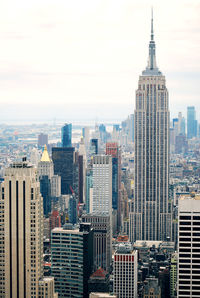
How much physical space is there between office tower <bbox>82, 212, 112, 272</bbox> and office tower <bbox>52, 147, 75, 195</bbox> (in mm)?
8550

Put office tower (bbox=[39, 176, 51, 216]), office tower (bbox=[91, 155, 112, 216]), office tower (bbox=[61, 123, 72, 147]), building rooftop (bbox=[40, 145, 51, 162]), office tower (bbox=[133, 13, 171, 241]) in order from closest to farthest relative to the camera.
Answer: office tower (bbox=[39, 176, 51, 216]), office tower (bbox=[61, 123, 72, 147]), office tower (bbox=[91, 155, 112, 216]), building rooftop (bbox=[40, 145, 51, 162]), office tower (bbox=[133, 13, 171, 241])

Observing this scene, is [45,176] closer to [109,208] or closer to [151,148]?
[109,208]

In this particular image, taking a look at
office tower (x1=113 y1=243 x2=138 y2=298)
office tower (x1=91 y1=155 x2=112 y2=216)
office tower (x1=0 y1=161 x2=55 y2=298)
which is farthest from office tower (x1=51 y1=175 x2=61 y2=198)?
office tower (x1=0 y1=161 x2=55 y2=298)

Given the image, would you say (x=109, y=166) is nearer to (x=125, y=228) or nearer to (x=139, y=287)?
(x=125, y=228)

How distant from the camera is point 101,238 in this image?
73.3 feet

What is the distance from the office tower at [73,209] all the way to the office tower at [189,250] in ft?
33.7

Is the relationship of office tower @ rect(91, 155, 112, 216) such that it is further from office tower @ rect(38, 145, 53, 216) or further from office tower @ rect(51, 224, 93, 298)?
office tower @ rect(51, 224, 93, 298)

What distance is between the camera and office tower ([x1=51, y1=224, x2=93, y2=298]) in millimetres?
15891

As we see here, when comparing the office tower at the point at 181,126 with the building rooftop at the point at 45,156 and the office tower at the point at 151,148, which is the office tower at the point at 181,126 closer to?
A: the office tower at the point at 151,148

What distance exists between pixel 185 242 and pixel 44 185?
50.7ft

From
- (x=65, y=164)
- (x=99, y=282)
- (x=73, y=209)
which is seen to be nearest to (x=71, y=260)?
(x=99, y=282)

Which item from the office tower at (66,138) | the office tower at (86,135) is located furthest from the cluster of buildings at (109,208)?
the office tower at (66,138)

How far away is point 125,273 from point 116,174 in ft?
48.4

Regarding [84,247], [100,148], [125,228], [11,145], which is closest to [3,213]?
[84,247]
